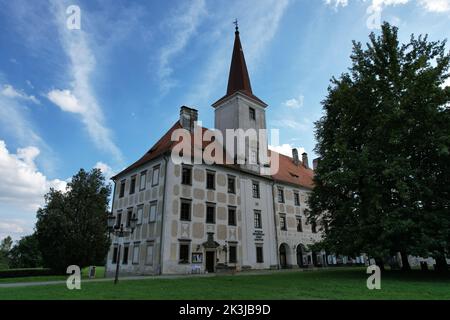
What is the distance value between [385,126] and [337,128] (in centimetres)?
390

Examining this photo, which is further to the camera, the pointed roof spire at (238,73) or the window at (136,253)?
the pointed roof spire at (238,73)

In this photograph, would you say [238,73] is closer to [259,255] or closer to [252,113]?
[252,113]

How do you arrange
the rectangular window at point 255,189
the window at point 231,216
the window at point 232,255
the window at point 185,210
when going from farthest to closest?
the rectangular window at point 255,189 → the window at point 231,216 → the window at point 232,255 → the window at point 185,210

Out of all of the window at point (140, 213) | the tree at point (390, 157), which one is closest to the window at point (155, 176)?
the window at point (140, 213)

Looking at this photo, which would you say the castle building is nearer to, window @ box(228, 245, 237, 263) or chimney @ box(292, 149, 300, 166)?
window @ box(228, 245, 237, 263)

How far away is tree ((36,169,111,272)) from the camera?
19828mm

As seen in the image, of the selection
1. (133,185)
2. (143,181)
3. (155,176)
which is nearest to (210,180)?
(155,176)

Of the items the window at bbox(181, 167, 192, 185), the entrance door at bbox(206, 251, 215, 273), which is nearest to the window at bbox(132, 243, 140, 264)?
Result: the entrance door at bbox(206, 251, 215, 273)

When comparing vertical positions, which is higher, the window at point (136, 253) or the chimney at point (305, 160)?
the chimney at point (305, 160)

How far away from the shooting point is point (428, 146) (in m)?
15.6

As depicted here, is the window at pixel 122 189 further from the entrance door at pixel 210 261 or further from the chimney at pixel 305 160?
the chimney at pixel 305 160

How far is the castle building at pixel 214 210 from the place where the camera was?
78.0 ft

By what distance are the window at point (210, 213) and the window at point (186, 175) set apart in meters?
2.76

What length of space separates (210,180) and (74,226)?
11408mm
